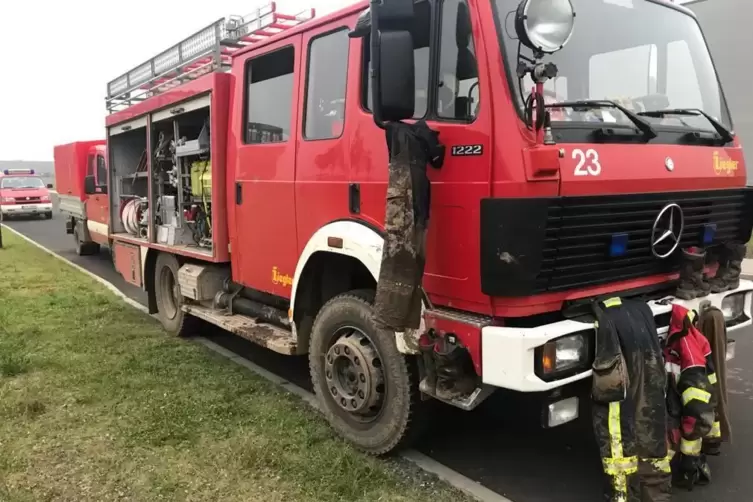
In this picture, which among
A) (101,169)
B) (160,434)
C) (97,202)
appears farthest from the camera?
(101,169)

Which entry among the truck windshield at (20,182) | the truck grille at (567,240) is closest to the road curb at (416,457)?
the truck grille at (567,240)

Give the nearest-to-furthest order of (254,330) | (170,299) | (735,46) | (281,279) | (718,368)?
(718,368) < (281,279) < (254,330) < (170,299) < (735,46)

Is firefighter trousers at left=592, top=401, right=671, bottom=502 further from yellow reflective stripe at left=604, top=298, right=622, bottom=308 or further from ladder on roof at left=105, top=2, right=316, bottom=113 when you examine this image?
ladder on roof at left=105, top=2, right=316, bottom=113

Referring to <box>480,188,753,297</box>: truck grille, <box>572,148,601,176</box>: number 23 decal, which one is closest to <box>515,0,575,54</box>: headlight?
<box>572,148,601,176</box>: number 23 decal

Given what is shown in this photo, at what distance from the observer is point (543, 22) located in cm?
294

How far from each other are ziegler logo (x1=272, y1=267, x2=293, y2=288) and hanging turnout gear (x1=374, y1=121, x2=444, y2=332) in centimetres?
152

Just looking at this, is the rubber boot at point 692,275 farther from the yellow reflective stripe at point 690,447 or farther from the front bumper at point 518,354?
the front bumper at point 518,354

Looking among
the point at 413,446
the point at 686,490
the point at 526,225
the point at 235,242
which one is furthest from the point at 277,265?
the point at 686,490

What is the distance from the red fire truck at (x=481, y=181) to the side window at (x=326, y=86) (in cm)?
2

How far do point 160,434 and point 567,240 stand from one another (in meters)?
2.83

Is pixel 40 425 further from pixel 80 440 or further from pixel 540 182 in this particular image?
pixel 540 182

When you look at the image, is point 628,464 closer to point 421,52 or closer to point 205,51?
point 421,52

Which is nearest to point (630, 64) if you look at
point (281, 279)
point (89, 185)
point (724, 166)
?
point (724, 166)

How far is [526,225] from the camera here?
290 centimetres
